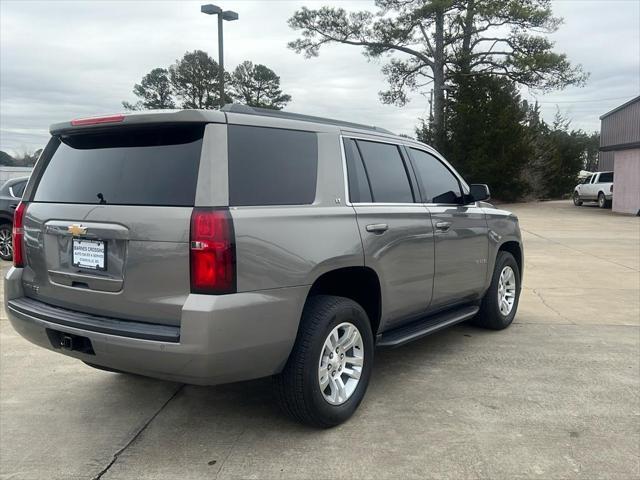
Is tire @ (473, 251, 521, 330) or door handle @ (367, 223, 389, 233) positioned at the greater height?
door handle @ (367, 223, 389, 233)

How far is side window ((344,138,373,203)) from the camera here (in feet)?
12.3

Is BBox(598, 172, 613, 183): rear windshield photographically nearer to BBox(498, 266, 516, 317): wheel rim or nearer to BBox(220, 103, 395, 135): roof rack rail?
BBox(498, 266, 516, 317): wheel rim

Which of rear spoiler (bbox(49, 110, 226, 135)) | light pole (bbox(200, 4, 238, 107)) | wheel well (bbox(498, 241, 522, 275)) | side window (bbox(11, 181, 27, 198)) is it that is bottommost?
wheel well (bbox(498, 241, 522, 275))

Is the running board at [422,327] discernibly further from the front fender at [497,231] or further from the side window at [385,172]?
the side window at [385,172]

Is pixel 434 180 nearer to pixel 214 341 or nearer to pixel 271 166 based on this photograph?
pixel 271 166

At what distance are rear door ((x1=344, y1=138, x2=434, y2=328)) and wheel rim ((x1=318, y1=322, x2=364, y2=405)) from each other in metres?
0.37

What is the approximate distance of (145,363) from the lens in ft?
9.73

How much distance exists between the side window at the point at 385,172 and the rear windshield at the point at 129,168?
54.1 inches

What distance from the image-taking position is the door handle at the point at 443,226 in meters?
4.46

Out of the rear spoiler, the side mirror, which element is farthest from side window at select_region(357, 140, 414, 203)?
the rear spoiler

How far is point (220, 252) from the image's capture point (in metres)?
2.83

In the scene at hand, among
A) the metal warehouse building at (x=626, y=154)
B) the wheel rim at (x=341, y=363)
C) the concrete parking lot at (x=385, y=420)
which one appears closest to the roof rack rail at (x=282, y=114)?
the wheel rim at (x=341, y=363)

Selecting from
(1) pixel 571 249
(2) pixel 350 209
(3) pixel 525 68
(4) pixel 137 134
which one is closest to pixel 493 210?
(2) pixel 350 209

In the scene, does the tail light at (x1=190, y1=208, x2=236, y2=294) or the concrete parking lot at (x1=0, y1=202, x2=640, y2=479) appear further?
the concrete parking lot at (x1=0, y1=202, x2=640, y2=479)
